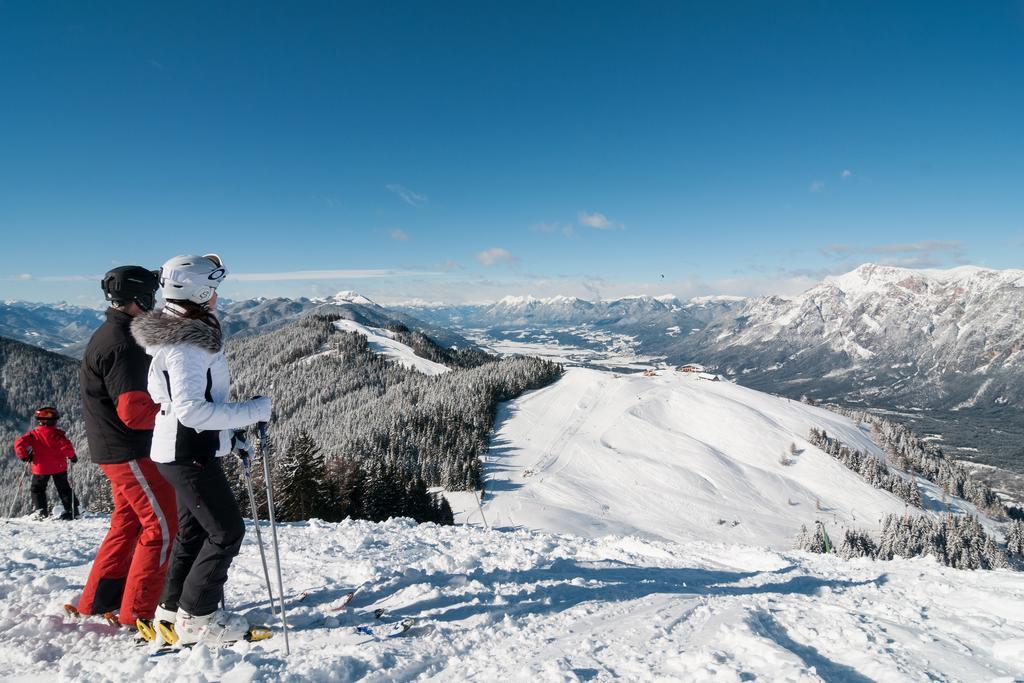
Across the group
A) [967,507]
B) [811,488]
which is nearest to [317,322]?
[811,488]

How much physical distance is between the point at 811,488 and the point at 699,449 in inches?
706

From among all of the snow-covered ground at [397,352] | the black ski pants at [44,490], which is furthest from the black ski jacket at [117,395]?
the snow-covered ground at [397,352]

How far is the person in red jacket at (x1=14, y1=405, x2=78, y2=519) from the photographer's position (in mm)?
11406

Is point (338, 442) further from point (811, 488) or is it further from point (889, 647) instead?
point (889, 647)

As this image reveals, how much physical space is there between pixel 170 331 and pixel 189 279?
2.26ft

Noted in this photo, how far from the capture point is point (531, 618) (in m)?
6.64

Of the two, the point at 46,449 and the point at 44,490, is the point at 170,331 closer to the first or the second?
the point at 46,449

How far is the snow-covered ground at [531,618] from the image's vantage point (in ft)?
16.0

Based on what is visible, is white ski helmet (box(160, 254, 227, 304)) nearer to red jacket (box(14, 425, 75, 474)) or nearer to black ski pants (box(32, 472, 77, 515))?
red jacket (box(14, 425, 75, 474))

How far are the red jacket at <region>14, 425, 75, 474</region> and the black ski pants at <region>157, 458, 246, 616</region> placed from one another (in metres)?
9.53

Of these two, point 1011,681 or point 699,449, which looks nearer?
point 1011,681

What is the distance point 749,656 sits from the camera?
5.63 metres

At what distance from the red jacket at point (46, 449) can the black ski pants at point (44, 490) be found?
202mm

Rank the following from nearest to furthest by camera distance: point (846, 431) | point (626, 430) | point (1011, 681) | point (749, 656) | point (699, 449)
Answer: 1. point (1011, 681)
2. point (749, 656)
3. point (699, 449)
4. point (626, 430)
5. point (846, 431)
